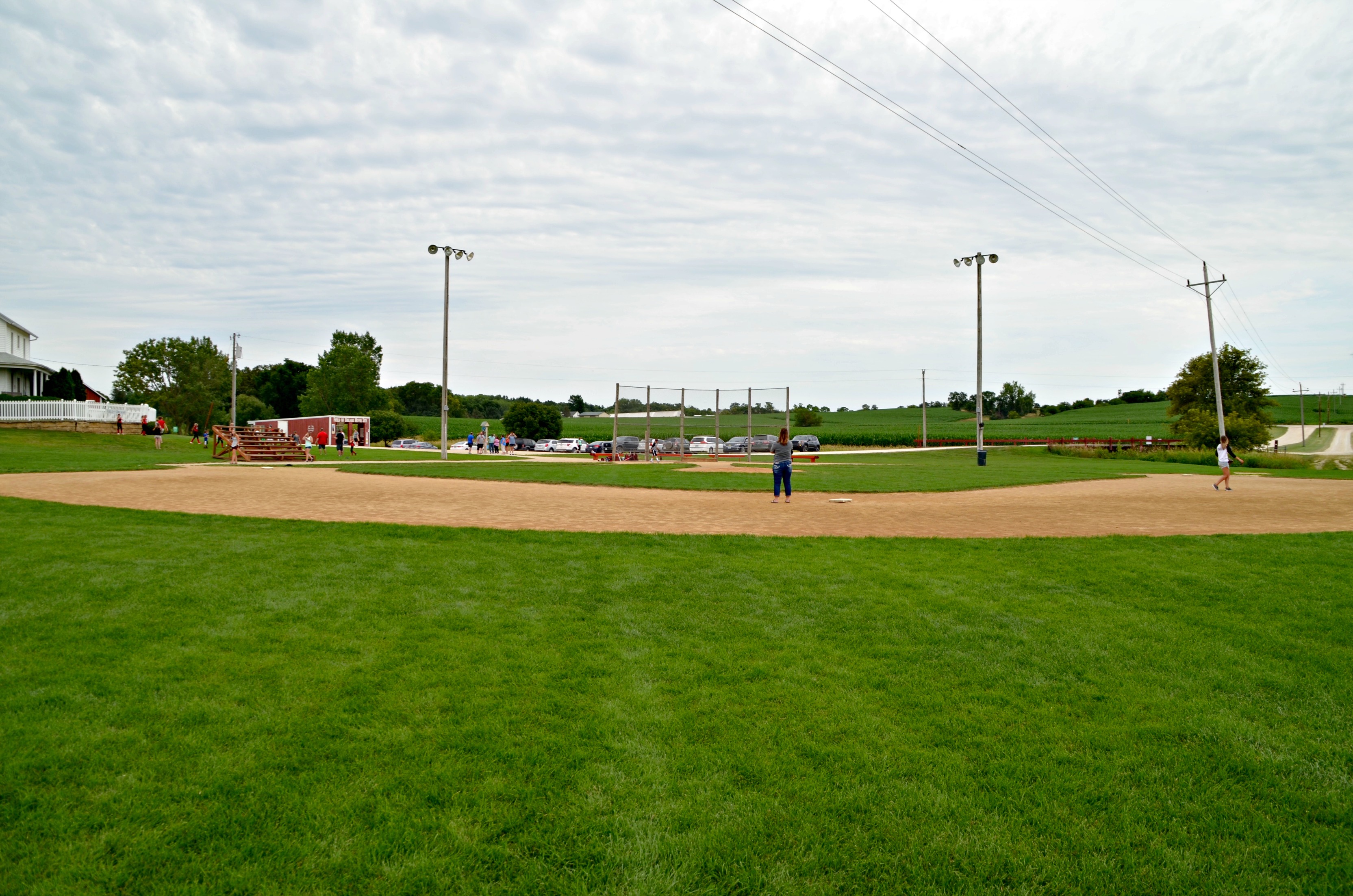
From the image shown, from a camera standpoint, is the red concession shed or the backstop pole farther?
the red concession shed

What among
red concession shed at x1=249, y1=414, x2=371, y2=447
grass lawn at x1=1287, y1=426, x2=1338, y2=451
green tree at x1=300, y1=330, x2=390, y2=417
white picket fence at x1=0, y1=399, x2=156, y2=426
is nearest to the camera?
white picket fence at x1=0, y1=399, x2=156, y2=426

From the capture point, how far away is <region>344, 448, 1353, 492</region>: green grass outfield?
20953 mm

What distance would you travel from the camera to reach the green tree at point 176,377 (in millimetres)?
81062

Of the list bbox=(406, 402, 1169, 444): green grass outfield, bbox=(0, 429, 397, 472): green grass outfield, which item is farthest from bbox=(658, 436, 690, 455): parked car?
bbox=(406, 402, 1169, 444): green grass outfield

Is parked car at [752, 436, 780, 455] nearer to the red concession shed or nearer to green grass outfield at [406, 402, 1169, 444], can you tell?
green grass outfield at [406, 402, 1169, 444]

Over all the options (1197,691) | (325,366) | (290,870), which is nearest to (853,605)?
(1197,691)

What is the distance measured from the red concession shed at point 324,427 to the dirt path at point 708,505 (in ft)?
119

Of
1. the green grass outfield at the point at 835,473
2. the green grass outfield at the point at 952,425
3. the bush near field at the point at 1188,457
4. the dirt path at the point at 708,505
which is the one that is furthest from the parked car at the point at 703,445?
the dirt path at the point at 708,505

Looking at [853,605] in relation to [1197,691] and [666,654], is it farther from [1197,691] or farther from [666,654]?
[1197,691]

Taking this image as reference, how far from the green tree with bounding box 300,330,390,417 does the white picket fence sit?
6183 centimetres

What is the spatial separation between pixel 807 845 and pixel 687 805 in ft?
1.94

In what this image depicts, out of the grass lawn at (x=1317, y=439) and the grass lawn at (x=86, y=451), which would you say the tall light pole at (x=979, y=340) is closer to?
the grass lawn at (x=86, y=451)

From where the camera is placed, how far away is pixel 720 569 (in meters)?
8.88

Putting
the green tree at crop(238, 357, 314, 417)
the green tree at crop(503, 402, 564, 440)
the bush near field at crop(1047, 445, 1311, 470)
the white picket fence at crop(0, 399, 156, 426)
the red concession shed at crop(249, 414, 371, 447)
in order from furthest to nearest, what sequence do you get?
the green tree at crop(238, 357, 314, 417) → the green tree at crop(503, 402, 564, 440) → the red concession shed at crop(249, 414, 371, 447) → the white picket fence at crop(0, 399, 156, 426) → the bush near field at crop(1047, 445, 1311, 470)
